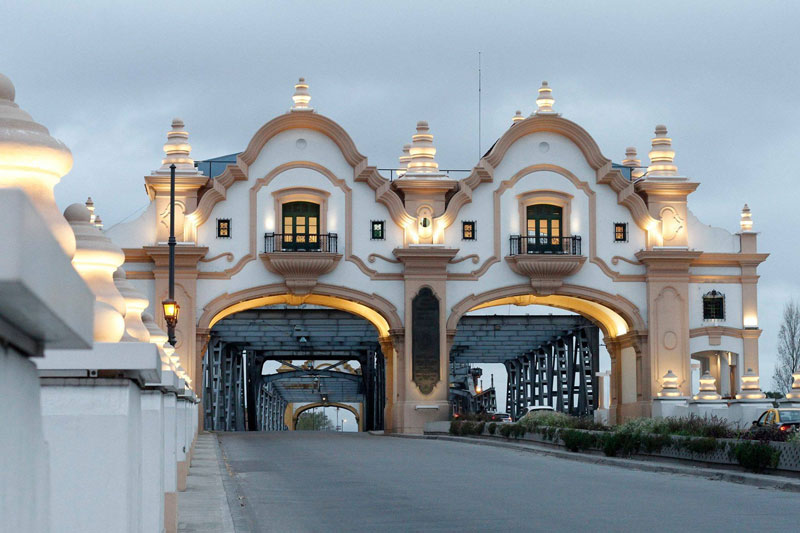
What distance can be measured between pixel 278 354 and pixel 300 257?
1331 inches

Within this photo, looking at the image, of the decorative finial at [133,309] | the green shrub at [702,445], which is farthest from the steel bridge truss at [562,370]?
the decorative finial at [133,309]

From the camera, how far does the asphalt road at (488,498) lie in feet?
52.3

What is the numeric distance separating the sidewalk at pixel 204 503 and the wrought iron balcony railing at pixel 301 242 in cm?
2482

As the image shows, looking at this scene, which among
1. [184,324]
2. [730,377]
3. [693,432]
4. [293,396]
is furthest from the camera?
[293,396]

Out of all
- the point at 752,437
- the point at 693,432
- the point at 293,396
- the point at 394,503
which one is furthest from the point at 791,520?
the point at 293,396

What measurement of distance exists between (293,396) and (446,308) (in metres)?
66.6

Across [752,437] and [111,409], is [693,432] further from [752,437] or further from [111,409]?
[111,409]

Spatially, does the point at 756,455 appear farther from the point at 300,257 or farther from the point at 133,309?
the point at 300,257

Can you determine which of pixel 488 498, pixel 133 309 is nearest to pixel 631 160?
pixel 488 498

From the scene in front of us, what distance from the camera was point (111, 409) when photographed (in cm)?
644

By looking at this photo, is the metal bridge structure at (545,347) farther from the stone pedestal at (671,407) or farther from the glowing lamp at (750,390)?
the glowing lamp at (750,390)

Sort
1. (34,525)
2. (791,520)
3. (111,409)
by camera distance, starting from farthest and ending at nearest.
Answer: (791,520) → (111,409) → (34,525)

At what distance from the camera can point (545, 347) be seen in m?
74.4

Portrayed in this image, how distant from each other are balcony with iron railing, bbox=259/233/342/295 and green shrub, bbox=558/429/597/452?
1847 centimetres
